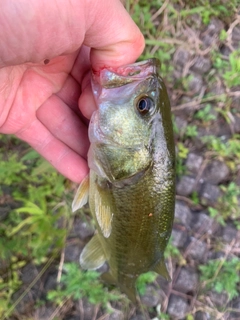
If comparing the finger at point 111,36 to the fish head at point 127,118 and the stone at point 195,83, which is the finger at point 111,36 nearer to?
the fish head at point 127,118

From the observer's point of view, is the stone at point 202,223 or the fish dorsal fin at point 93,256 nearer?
the fish dorsal fin at point 93,256

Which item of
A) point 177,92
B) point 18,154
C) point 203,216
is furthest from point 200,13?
point 18,154

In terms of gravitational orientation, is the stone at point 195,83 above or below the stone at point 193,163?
above

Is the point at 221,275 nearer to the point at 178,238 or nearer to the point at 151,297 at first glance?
the point at 178,238

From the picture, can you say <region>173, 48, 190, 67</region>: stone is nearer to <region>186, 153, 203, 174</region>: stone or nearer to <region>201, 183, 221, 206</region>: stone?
<region>186, 153, 203, 174</region>: stone

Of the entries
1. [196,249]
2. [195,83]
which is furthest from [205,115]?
[196,249]

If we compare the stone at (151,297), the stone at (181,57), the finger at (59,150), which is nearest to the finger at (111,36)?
the finger at (59,150)

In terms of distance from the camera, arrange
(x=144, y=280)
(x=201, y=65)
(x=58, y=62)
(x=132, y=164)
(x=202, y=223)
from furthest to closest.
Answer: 1. (x=201, y=65)
2. (x=202, y=223)
3. (x=144, y=280)
4. (x=58, y=62)
5. (x=132, y=164)

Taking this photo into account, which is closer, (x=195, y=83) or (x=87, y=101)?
(x=87, y=101)
